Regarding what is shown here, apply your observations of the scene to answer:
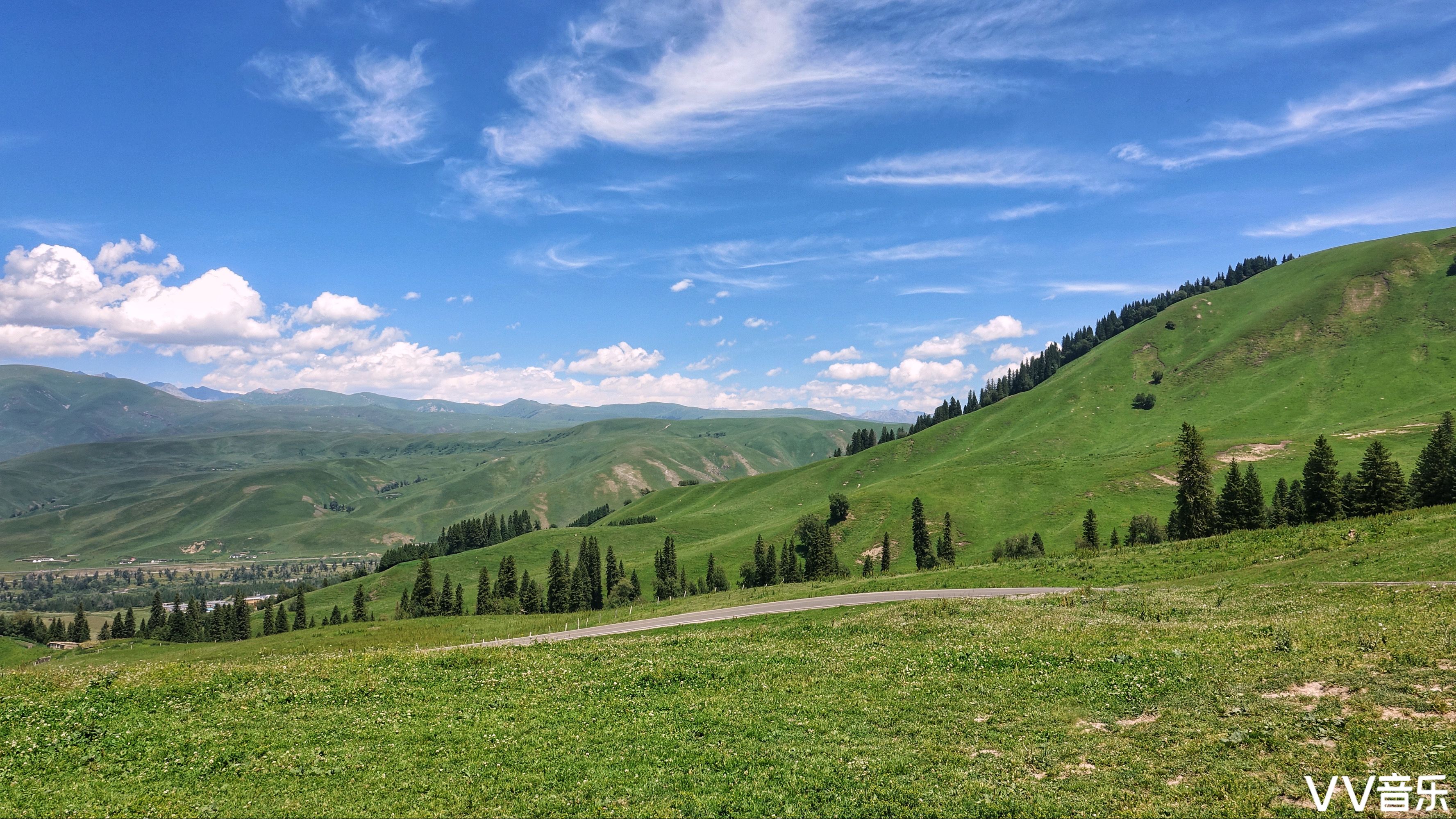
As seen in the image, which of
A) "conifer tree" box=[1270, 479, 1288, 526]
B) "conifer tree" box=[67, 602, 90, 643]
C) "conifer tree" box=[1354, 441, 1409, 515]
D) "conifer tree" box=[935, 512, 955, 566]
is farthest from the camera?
"conifer tree" box=[67, 602, 90, 643]

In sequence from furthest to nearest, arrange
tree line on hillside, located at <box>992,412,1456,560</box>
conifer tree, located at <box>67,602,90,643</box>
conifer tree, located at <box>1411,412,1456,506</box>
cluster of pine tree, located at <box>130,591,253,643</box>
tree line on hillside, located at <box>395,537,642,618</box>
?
conifer tree, located at <box>67,602,90,643</box>, cluster of pine tree, located at <box>130,591,253,643</box>, tree line on hillside, located at <box>395,537,642,618</box>, conifer tree, located at <box>1411,412,1456,506</box>, tree line on hillside, located at <box>992,412,1456,560</box>

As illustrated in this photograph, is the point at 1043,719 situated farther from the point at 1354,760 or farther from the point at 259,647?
the point at 259,647

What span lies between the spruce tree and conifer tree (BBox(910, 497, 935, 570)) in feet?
144

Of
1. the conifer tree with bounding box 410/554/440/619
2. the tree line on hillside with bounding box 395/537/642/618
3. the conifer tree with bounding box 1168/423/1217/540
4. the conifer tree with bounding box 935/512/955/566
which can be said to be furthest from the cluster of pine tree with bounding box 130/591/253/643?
→ the conifer tree with bounding box 1168/423/1217/540

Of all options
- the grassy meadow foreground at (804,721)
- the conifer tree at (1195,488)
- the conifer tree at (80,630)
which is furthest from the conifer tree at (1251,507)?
the conifer tree at (80,630)

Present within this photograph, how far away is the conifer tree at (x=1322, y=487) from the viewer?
239 feet

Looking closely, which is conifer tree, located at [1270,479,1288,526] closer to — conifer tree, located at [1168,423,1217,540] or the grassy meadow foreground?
conifer tree, located at [1168,423,1217,540]

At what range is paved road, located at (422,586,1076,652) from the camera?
45438 millimetres

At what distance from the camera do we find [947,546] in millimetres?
127312

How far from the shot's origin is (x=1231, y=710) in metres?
16.2

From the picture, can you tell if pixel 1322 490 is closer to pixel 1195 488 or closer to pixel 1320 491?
pixel 1320 491

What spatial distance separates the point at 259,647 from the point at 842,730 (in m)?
81.8

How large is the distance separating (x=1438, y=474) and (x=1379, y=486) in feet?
45.0

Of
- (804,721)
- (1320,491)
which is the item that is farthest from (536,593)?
(1320,491)
